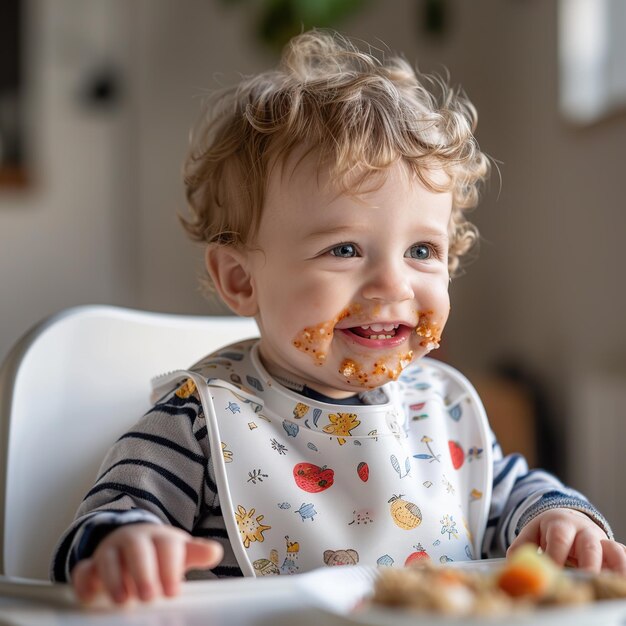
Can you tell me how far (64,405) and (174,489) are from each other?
25 centimetres

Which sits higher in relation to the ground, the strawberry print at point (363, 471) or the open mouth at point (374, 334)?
the open mouth at point (374, 334)

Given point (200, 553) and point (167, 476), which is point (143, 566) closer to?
point (200, 553)

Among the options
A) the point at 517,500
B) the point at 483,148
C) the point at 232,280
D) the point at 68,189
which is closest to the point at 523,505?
the point at 517,500

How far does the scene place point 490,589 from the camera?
1.69 feet

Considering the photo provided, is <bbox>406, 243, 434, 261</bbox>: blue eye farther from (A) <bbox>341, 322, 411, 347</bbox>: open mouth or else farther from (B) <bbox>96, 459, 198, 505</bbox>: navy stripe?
(B) <bbox>96, 459, 198, 505</bbox>: navy stripe

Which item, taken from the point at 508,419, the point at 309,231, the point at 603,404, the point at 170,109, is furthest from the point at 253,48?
the point at 309,231

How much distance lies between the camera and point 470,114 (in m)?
1.10

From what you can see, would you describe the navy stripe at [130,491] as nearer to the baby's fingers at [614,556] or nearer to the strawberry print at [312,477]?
the strawberry print at [312,477]

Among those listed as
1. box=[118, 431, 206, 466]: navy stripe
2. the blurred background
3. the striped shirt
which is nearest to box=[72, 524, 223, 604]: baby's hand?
the striped shirt

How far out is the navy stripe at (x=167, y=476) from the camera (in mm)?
794

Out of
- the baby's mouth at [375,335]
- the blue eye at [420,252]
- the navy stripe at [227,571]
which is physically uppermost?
the blue eye at [420,252]

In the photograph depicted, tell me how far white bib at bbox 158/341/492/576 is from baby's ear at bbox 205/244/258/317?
0.14ft

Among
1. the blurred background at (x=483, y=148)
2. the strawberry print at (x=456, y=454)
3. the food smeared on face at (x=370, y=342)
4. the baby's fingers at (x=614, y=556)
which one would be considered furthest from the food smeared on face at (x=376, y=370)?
the blurred background at (x=483, y=148)

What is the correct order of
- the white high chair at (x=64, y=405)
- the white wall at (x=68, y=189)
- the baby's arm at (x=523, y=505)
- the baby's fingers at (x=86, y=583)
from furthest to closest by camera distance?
the white wall at (x=68, y=189), the white high chair at (x=64, y=405), the baby's arm at (x=523, y=505), the baby's fingers at (x=86, y=583)
